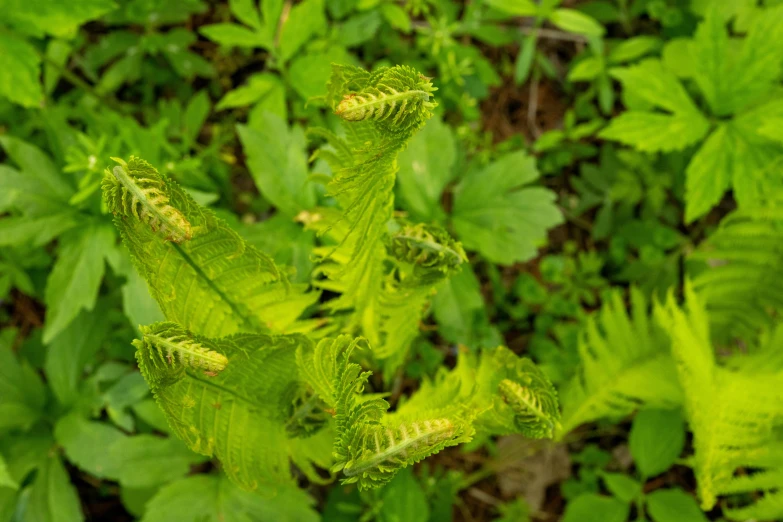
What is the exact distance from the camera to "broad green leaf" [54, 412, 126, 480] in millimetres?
2162

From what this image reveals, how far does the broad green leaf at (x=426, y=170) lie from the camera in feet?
7.58

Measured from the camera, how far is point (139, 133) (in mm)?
2221

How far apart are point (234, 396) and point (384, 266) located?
0.53 m

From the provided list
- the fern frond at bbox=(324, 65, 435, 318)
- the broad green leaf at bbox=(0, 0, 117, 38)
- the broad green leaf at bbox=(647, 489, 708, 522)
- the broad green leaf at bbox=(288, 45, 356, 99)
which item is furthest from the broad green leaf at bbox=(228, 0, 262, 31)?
the broad green leaf at bbox=(647, 489, 708, 522)

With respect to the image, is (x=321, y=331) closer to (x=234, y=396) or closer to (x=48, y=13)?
(x=234, y=396)

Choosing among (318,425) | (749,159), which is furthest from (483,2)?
(318,425)

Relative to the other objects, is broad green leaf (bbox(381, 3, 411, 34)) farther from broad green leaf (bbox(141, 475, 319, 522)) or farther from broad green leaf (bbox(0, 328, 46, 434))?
broad green leaf (bbox(0, 328, 46, 434))

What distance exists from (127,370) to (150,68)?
4.90 ft

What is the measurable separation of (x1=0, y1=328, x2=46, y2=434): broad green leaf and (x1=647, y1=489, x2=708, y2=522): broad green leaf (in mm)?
2423

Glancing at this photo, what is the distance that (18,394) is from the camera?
228cm

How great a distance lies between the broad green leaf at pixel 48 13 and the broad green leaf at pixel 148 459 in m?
1.49


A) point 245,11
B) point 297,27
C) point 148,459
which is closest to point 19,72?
point 245,11

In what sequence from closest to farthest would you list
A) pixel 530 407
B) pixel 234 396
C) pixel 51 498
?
pixel 530 407 → pixel 234 396 → pixel 51 498

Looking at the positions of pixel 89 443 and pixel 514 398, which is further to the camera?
pixel 89 443
